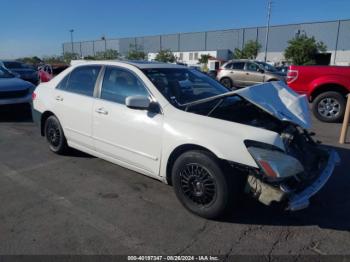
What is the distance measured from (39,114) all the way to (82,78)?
121 cm

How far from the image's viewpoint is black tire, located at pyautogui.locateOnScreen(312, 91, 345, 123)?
8156 millimetres

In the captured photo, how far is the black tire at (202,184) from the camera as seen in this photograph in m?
3.06

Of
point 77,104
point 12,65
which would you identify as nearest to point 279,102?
point 77,104

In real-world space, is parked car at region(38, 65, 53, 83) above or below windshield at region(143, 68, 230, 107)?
below

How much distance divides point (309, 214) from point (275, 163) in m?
1.01

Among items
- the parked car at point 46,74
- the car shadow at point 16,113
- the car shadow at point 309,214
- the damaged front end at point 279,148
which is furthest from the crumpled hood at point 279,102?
the parked car at point 46,74

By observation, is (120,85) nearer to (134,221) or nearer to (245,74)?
(134,221)

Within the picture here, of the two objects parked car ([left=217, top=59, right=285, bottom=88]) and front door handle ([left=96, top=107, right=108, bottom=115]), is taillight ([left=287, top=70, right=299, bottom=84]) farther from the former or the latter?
parked car ([left=217, top=59, right=285, bottom=88])

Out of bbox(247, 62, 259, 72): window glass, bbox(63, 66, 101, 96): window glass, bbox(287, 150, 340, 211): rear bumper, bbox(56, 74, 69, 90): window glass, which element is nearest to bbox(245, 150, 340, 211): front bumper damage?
bbox(287, 150, 340, 211): rear bumper

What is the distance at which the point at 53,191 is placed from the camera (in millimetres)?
3977

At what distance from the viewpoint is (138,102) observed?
140 inches

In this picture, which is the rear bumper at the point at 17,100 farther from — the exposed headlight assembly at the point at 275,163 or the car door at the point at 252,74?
the car door at the point at 252,74

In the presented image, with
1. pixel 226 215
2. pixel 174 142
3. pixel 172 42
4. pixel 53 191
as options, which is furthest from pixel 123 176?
pixel 172 42

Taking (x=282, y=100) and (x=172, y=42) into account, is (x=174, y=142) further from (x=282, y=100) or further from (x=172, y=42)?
(x=172, y=42)
